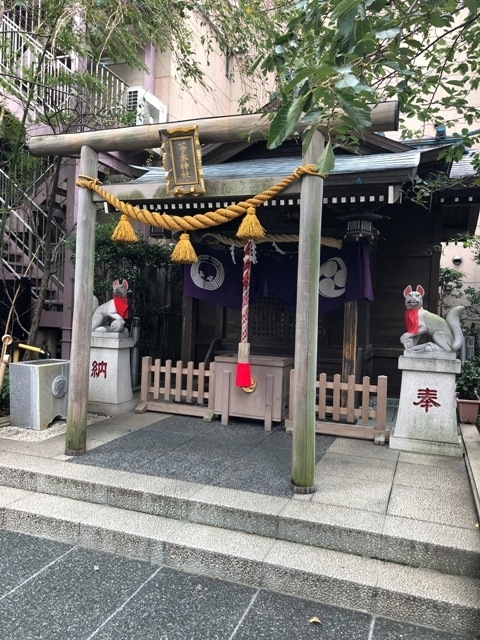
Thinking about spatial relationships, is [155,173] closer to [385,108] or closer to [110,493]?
[385,108]

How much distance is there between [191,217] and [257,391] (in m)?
3.00

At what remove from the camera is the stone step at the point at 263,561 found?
10.3 feet

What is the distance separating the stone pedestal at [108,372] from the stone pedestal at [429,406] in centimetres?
433

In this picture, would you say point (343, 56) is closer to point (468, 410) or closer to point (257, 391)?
point (257, 391)

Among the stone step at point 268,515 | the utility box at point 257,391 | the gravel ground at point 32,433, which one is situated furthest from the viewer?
the utility box at point 257,391

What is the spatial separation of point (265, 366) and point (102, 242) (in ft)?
14.2

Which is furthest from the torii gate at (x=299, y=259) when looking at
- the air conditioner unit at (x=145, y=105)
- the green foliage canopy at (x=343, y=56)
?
the air conditioner unit at (x=145, y=105)

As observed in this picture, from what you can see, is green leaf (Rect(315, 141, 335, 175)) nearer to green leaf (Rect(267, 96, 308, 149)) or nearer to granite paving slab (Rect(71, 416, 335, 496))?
green leaf (Rect(267, 96, 308, 149))

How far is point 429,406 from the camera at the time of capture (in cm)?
588

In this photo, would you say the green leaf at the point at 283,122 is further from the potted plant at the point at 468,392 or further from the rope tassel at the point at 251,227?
the potted plant at the point at 468,392

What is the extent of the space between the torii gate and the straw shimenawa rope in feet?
0.46

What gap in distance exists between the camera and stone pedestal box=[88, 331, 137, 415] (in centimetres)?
750

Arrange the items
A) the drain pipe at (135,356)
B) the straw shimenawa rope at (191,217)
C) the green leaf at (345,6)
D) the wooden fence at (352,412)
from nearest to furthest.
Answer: the green leaf at (345,6) → the straw shimenawa rope at (191,217) → the wooden fence at (352,412) → the drain pipe at (135,356)

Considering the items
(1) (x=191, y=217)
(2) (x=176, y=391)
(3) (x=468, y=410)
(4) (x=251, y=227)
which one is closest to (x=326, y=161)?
(4) (x=251, y=227)
